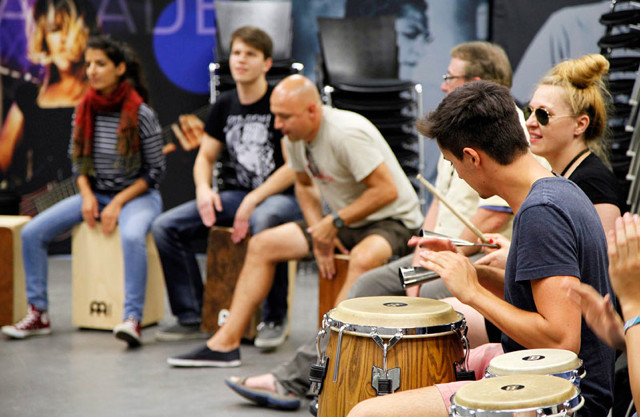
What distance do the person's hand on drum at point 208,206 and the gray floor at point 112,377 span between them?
26.6 inches

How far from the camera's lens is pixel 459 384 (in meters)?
1.95

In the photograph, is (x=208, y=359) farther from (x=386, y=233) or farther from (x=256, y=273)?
(x=386, y=233)

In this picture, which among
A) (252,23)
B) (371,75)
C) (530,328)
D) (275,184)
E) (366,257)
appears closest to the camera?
(530,328)

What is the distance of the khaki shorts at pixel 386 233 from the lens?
3779mm

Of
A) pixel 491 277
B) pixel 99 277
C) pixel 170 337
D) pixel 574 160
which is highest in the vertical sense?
pixel 574 160

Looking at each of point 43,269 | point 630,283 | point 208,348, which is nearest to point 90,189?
point 43,269

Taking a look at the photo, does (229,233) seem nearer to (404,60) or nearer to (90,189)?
(90,189)

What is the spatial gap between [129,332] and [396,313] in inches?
97.0

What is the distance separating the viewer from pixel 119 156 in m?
4.69

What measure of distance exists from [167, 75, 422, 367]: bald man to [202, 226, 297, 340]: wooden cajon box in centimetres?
43

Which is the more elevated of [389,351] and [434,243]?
[434,243]

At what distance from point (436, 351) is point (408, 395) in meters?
0.21

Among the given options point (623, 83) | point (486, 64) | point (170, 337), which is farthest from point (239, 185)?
point (623, 83)

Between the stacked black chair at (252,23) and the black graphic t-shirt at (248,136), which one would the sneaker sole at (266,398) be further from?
the stacked black chair at (252,23)
